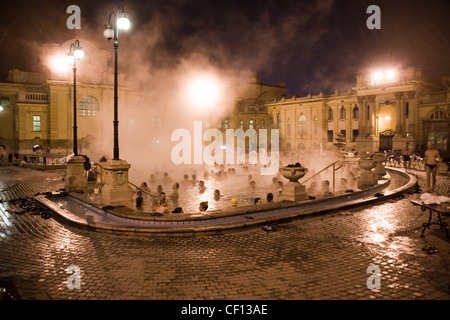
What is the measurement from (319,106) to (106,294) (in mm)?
47244

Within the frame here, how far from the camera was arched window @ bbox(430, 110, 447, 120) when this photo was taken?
35.2 meters

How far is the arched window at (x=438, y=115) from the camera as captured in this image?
3519 centimetres

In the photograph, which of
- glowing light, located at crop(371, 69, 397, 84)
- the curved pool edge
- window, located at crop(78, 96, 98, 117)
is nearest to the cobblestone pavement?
the curved pool edge

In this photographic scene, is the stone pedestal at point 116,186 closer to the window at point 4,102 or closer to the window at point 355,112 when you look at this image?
the window at point 4,102

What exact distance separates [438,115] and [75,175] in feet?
121

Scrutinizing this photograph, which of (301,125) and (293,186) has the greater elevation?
(301,125)

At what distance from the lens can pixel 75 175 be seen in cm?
1236

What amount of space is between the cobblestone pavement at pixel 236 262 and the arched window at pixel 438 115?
3331 cm

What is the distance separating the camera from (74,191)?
1209cm

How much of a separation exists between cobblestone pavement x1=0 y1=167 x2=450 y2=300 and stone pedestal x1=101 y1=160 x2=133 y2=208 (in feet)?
5.17

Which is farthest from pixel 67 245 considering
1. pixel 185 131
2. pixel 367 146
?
pixel 367 146

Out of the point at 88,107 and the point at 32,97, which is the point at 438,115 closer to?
the point at 88,107

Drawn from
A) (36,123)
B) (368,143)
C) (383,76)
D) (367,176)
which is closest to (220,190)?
(367,176)

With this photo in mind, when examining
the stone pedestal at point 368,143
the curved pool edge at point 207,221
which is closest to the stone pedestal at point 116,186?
the curved pool edge at point 207,221
